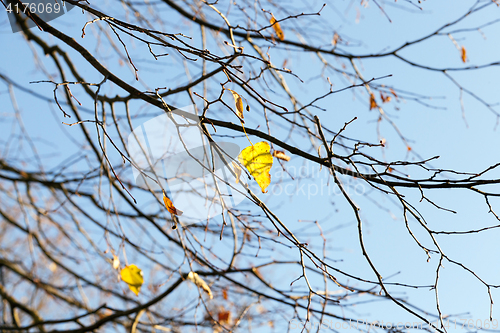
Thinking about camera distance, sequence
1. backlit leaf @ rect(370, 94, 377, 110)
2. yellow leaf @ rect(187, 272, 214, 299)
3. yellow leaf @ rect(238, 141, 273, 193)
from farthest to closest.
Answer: backlit leaf @ rect(370, 94, 377, 110) → yellow leaf @ rect(187, 272, 214, 299) → yellow leaf @ rect(238, 141, 273, 193)

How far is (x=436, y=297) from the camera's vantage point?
116cm

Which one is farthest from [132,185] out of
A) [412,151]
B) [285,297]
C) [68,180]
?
[412,151]

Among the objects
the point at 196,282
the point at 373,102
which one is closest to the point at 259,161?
the point at 196,282

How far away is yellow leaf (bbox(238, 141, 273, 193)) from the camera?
1.20 meters

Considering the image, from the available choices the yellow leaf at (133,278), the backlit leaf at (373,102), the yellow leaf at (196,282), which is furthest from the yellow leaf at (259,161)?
the backlit leaf at (373,102)

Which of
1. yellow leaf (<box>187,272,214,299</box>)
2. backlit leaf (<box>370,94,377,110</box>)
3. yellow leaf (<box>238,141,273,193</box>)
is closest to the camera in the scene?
yellow leaf (<box>238,141,273,193</box>)

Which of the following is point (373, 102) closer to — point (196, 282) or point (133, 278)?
point (196, 282)

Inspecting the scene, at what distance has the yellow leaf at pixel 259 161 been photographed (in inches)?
47.1

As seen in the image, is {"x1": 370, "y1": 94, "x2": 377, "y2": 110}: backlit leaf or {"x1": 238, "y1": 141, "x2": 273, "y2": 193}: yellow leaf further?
{"x1": 370, "y1": 94, "x2": 377, "y2": 110}: backlit leaf

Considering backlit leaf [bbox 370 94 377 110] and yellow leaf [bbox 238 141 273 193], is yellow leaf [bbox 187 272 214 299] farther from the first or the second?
backlit leaf [bbox 370 94 377 110]

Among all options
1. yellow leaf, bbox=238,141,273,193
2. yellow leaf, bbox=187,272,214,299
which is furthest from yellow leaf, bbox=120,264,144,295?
yellow leaf, bbox=238,141,273,193

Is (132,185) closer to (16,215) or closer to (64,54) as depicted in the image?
(64,54)

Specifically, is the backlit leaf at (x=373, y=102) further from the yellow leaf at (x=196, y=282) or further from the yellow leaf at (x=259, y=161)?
the yellow leaf at (x=196, y=282)

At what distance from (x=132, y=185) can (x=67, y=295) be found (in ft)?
4.30
